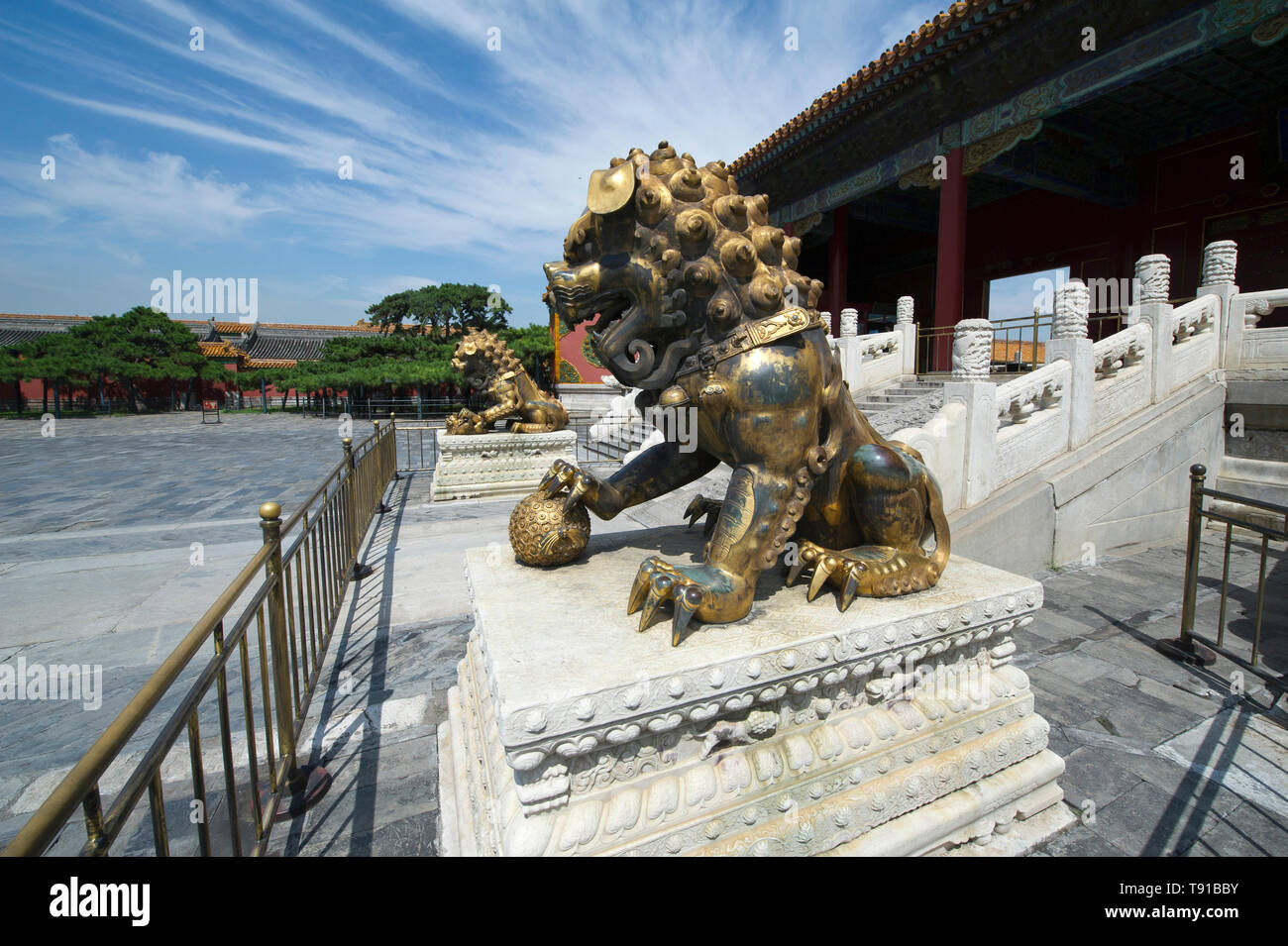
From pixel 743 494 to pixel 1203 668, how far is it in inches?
124

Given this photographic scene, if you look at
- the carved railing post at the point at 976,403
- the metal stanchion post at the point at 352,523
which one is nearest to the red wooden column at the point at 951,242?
the carved railing post at the point at 976,403

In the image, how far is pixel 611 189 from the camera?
165cm

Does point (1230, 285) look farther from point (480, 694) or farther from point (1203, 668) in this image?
point (480, 694)

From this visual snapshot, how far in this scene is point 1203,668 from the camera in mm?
3117

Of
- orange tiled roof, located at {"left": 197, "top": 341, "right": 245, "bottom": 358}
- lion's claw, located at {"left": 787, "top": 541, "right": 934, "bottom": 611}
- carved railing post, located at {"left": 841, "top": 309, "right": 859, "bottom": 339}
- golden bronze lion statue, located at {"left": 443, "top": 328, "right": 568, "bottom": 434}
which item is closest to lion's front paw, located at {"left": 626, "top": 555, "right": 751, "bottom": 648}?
lion's claw, located at {"left": 787, "top": 541, "right": 934, "bottom": 611}

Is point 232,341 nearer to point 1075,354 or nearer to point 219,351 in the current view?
point 219,351

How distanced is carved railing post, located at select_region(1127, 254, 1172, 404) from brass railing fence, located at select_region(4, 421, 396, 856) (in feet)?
22.3

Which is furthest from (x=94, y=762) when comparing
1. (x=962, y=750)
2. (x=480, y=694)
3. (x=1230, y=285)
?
(x=1230, y=285)

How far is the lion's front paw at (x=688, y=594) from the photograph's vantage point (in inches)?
62.4

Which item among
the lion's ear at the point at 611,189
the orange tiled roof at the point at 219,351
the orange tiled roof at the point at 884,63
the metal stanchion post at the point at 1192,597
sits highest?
the orange tiled roof at the point at 884,63

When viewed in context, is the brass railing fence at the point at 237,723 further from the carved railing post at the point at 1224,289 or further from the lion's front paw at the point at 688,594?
the carved railing post at the point at 1224,289

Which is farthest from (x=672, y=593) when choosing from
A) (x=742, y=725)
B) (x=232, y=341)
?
(x=232, y=341)

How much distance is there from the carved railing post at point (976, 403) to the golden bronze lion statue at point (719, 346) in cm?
290

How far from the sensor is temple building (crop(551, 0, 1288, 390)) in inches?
281
